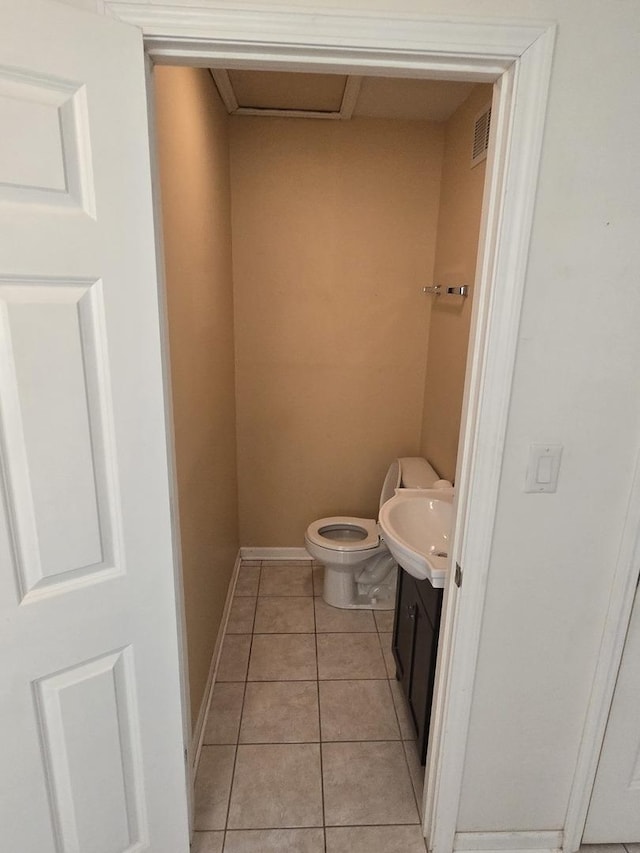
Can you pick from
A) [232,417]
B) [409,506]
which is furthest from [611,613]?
[232,417]

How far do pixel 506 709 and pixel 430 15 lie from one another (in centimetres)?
164

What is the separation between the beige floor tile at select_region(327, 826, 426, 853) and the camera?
4.81 ft

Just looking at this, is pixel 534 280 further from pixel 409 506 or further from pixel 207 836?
pixel 207 836

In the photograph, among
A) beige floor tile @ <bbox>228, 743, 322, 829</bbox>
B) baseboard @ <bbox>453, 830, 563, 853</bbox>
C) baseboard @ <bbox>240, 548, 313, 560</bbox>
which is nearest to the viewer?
baseboard @ <bbox>453, 830, 563, 853</bbox>

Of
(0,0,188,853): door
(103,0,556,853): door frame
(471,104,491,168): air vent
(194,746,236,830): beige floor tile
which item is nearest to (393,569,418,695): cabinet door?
(103,0,556,853): door frame

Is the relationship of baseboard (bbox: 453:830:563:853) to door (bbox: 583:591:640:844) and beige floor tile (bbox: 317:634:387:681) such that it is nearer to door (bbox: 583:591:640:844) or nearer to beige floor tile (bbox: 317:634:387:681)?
door (bbox: 583:591:640:844)

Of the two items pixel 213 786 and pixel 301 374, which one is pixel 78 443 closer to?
pixel 213 786

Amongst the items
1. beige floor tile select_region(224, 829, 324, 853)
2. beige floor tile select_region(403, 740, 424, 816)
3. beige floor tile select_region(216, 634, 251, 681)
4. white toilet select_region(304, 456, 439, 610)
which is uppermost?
white toilet select_region(304, 456, 439, 610)

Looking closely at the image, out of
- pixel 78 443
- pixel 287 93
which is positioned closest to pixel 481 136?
pixel 287 93

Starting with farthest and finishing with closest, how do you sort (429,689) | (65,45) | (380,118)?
(380,118), (429,689), (65,45)

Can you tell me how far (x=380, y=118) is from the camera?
2.49 metres

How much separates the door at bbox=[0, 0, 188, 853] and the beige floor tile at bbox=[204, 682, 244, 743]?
2.25 feet

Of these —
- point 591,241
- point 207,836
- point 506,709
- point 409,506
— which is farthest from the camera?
point 409,506

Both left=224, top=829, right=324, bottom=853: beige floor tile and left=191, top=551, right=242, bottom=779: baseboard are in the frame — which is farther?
left=191, top=551, right=242, bottom=779: baseboard
